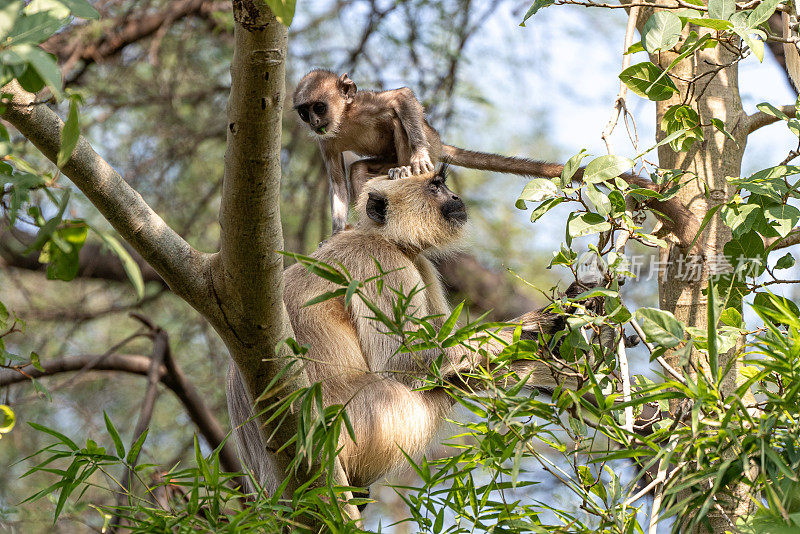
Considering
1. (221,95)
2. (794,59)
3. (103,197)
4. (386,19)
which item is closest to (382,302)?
(103,197)

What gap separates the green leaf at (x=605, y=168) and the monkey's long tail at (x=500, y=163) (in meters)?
1.54

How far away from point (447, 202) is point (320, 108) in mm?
862

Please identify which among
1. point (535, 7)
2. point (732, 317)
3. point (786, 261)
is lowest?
point (732, 317)

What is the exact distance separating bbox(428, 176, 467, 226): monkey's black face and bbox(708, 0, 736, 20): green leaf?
1.71 m

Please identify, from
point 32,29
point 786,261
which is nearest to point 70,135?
point 32,29

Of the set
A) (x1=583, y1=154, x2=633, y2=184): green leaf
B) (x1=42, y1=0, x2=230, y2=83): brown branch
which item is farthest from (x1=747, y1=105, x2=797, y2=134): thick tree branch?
(x1=42, y1=0, x2=230, y2=83): brown branch

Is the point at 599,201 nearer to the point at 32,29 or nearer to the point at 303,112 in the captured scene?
the point at 32,29

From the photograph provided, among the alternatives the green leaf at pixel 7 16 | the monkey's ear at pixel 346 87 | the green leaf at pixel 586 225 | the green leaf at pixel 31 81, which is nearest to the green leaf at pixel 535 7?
the green leaf at pixel 586 225

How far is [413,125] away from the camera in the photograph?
368cm

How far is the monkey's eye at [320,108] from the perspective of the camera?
3.91 meters

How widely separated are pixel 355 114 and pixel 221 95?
8.33 feet

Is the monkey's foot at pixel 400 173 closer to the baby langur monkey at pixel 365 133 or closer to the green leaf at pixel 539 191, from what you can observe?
the baby langur monkey at pixel 365 133

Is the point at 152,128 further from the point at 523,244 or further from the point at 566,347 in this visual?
the point at 566,347

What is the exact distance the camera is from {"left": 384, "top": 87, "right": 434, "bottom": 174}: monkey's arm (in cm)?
357
